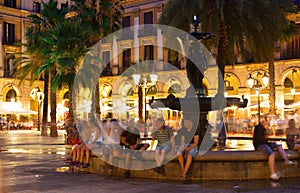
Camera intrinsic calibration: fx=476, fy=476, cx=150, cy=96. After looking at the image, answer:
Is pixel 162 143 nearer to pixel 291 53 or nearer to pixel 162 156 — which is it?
pixel 162 156

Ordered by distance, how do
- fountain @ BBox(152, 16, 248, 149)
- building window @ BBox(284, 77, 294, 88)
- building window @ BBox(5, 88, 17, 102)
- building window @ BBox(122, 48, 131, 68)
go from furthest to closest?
building window @ BBox(5, 88, 17, 102), building window @ BBox(122, 48, 131, 68), building window @ BBox(284, 77, 294, 88), fountain @ BBox(152, 16, 248, 149)

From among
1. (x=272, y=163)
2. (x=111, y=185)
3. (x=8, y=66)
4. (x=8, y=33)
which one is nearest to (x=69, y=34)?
(x=111, y=185)

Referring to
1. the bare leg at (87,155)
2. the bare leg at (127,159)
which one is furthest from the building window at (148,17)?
the bare leg at (127,159)

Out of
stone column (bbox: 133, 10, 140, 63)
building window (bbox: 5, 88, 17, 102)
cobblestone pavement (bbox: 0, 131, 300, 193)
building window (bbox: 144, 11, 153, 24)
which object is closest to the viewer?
cobblestone pavement (bbox: 0, 131, 300, 193)

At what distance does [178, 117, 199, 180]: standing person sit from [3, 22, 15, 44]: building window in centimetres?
4360

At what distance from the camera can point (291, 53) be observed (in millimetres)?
38188

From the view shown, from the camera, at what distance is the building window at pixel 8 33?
4984 cm

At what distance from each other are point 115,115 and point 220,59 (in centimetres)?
2664

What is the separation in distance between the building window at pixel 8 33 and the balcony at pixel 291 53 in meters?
28.1

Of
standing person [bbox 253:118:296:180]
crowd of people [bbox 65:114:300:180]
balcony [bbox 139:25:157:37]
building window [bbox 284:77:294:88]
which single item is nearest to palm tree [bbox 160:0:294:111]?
crowd of people [bbox 65:114:300:180]

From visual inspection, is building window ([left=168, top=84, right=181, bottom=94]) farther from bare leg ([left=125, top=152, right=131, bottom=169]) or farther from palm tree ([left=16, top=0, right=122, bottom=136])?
bare leg ([left=125, top=152, right=131, bottom=169])

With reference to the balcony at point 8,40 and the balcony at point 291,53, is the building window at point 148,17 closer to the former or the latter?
the balcony at point 291,53

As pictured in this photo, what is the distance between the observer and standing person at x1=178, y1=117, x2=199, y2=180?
915 centimetres

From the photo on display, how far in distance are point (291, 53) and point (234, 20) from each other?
2303 cm
